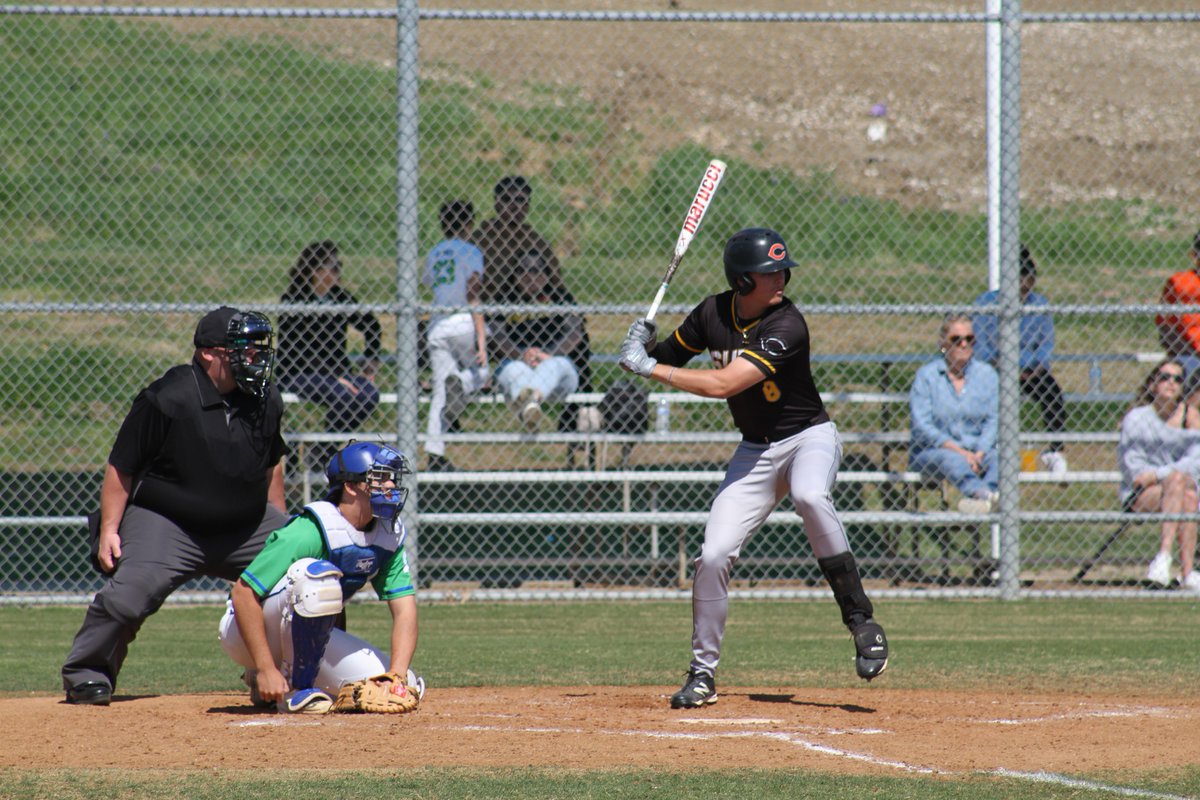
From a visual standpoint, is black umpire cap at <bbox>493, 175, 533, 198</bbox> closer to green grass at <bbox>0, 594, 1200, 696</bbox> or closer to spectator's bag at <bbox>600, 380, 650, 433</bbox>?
spectator's bag at <bbox>600, 380, 650, 433</bbox>

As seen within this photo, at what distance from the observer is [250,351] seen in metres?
5.56

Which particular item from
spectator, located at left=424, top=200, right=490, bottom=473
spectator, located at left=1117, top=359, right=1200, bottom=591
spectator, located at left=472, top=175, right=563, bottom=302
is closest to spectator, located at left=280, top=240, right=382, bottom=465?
spectator, located at left=424, top=200, right=490, bottom=473

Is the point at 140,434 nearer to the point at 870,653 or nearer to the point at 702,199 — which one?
the point at 702,199

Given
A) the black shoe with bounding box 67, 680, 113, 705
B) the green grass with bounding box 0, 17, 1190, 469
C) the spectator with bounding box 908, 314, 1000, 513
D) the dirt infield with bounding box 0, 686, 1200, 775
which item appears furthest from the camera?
the green grass with bounding box 0, 17, 1190, 469

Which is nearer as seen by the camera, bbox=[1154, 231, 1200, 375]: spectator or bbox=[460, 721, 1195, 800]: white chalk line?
bbox=[460, 721, 1195, 800]: white chalk line

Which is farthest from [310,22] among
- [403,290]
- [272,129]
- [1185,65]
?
[1185,65]

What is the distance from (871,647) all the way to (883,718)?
0.90 ft

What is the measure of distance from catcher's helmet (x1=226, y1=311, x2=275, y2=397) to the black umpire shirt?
130 millimetres

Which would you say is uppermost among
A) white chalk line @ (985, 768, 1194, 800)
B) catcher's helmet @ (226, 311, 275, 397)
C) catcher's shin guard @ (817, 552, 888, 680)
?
catcher's helmet @ (226, 311, 275, 397)

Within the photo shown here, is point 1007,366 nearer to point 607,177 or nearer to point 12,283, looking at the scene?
point 607,177

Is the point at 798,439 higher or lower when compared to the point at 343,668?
higher

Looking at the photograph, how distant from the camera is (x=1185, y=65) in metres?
28.3

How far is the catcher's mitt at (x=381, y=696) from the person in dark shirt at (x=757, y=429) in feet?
3.28

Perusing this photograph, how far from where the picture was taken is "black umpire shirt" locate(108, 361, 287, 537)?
5.57m
